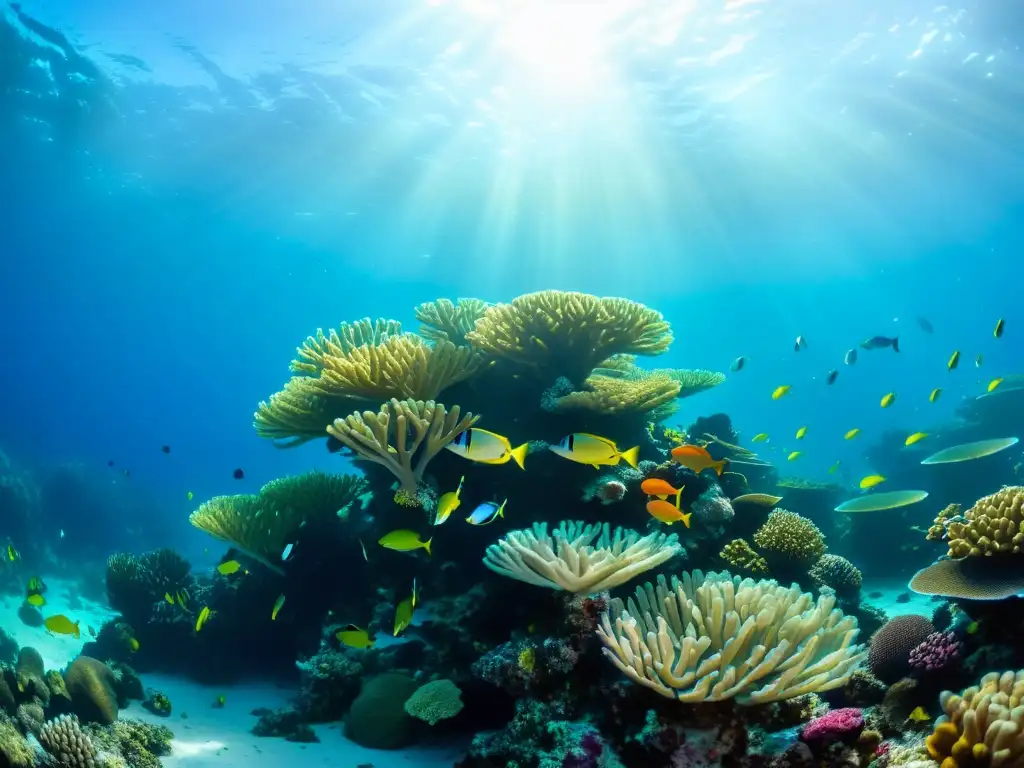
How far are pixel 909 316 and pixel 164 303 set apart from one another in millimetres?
110605

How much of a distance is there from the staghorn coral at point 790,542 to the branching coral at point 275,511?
Result: 548 cm

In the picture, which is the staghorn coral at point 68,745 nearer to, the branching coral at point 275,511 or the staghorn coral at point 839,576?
the branching coral at point 275,511

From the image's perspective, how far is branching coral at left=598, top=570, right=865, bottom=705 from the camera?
3.18m

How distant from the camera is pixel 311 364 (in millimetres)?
6969

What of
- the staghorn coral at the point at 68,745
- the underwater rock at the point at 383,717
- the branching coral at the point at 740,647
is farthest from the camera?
the underwater rock at the point at 383,717

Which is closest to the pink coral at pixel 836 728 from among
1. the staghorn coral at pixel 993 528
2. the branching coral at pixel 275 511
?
the staghorn coral at pixel 993 528

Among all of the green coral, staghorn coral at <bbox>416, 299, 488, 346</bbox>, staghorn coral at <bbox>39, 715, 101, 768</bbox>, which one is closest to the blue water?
staghorn coral at <bbox>416, 299, 488, 346</bbox>

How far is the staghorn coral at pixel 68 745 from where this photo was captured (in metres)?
4.48

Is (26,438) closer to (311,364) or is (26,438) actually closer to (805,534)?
(311,364)

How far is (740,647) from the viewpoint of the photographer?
3396 mm

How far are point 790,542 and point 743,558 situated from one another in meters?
0.60

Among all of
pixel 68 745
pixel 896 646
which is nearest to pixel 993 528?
pixel 896 646

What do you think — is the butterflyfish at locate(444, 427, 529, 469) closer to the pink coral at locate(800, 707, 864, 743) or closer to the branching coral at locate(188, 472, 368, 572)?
the pink coral at locate(800, 707, 864, 743)

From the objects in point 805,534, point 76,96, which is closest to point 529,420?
point 805,534
